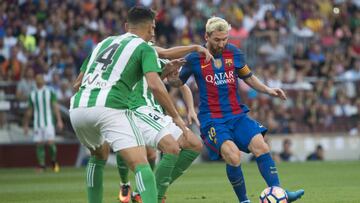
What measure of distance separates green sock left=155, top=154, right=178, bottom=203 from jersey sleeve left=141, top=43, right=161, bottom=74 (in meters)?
2.08

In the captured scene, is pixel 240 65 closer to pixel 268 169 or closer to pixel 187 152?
pixel 187 152

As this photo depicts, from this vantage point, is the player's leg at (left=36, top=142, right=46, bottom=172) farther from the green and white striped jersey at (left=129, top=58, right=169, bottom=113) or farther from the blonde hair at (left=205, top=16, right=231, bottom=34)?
the blonde hair at (left=205, top=16, right=231, bottom=34)

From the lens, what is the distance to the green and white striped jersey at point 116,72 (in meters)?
9.07

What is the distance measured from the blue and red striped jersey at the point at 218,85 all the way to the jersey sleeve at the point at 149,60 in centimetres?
254

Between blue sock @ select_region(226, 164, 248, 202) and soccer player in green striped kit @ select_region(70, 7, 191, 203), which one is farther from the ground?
soccer player in green striped kit @ select_region(70, 7, 191, 203)

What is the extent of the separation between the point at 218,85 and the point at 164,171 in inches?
52.5

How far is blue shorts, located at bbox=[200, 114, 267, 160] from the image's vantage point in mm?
11203

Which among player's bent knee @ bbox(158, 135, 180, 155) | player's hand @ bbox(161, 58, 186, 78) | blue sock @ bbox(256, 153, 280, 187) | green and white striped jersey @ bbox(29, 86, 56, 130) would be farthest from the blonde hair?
green and white striped jersey @ bbox(29, 86, 56, 130)

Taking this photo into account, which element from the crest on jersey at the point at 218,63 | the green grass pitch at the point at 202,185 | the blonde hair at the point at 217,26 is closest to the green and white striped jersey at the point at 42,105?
the green grass pitch at the point at 202,185

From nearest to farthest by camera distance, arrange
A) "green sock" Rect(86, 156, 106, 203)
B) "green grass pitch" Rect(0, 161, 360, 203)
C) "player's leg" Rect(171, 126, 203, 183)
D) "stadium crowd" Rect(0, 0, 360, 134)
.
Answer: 1. "green sock" Rect(86, 156, 106, 203)
2. "player's leg" Rect(171, 126, 203, 183)
3. "green grass pitch" Rect(0, 161, 360, 203)
4. "stadium crowd" Rect(0, 0, 360, 134)

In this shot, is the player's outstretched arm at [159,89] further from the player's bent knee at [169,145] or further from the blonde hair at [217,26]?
the blonde hair at [217,26]

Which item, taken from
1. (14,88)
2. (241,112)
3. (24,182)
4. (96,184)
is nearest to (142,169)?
(96,184)

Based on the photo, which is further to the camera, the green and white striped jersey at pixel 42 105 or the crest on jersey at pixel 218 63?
the green and white striped jersey at pixel 42 105

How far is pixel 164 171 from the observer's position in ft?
36.0
